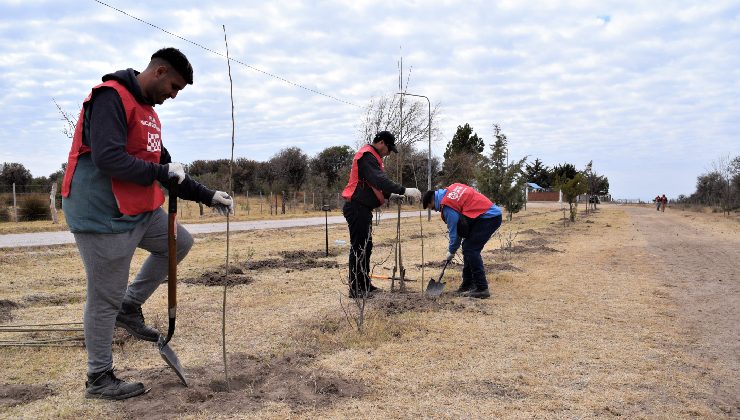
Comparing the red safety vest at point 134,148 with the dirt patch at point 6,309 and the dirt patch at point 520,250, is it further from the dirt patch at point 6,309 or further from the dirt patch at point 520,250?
the dirt patch at point 520,250

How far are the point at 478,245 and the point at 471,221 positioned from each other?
29 cm

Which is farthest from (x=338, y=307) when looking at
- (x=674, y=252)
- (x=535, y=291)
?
(x=674, y=252)

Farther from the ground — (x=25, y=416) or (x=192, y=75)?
(x=192, y=75)

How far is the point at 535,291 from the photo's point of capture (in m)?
6.95

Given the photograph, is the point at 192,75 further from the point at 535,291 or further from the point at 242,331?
the point at 535,291

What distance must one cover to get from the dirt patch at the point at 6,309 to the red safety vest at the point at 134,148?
9.94 ft

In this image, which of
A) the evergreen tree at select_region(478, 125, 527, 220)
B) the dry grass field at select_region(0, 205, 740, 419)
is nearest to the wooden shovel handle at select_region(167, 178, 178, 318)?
the dry grass field at select_region(0, 205, 740, 419)

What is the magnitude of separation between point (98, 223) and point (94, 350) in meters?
A: 0.71

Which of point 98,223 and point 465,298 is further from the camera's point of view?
point 465,298

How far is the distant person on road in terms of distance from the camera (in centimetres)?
286

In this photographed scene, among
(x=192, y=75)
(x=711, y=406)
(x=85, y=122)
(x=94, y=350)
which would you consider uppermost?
(x=192, y=75)

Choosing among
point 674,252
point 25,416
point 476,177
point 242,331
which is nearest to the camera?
point 25,416

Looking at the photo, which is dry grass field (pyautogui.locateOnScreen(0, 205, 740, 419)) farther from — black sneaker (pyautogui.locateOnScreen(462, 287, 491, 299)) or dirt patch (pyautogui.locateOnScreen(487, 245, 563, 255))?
dirt patch (pyautogui.locateOnScreen(487, 245, 563, 255))

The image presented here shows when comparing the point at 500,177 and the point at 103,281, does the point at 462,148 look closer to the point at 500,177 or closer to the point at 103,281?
the point at 500,177
